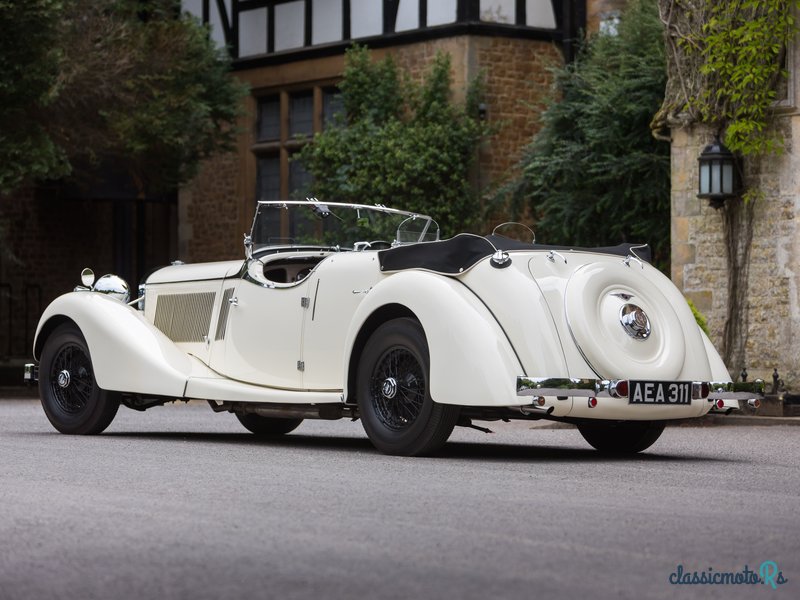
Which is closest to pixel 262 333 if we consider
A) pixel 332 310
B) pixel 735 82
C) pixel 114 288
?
pixel 332 310

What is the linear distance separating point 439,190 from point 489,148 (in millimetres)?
1157

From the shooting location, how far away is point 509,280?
8.95m

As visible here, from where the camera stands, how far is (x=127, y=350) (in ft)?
35.9

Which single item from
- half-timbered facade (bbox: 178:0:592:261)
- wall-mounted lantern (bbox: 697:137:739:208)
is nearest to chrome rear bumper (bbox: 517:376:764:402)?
wall-mounted lantern (bbox: 697:137:739:208)

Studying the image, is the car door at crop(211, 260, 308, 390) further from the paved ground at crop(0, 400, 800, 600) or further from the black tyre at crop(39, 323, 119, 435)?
the black tyre at crop(39, 323, 119, 435)

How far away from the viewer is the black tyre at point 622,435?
32.6 ft

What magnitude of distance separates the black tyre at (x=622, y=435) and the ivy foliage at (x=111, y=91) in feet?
36.1

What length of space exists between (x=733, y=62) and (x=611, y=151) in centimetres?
562

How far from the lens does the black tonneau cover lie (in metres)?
9.15

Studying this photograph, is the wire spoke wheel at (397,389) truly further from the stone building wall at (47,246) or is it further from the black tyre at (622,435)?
the stone building wall at (47,246)

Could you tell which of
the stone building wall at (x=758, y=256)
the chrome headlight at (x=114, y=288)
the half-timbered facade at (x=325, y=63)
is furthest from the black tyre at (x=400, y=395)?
the half-timbered facade at (x=325, y=63)

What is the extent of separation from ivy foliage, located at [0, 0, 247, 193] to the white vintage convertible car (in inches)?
328

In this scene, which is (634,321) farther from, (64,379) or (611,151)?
(611,151)

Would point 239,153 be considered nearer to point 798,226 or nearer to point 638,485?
point 798,226
